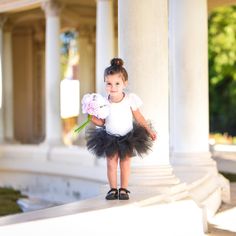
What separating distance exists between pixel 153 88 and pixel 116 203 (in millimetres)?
4191

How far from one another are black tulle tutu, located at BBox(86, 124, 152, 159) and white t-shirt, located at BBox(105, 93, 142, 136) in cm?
14

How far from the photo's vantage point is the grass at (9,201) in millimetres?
33000

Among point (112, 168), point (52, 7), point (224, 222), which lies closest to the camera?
point (112, 168)

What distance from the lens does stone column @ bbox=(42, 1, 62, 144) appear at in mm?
43406

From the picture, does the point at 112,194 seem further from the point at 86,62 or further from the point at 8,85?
the point at 86,62

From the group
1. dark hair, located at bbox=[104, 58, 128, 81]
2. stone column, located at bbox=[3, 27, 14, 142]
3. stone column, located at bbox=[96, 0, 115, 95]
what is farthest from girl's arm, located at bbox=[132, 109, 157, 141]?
stone column, located at bbox=[3, 27, 14, 142]

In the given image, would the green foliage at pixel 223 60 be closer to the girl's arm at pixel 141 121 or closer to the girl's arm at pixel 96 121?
the girl's arm at pixel 141 121

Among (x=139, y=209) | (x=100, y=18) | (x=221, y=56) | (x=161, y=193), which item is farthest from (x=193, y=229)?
(x=221, y=56)

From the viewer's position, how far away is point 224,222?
20703 millimetres

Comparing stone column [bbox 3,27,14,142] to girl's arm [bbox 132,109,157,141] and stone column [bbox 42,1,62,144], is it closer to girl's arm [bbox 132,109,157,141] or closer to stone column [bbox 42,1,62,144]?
stone column [bbox 42,1,62,144]

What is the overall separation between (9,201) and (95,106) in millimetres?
23101

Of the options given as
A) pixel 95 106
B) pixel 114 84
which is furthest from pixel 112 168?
pixel 114 84

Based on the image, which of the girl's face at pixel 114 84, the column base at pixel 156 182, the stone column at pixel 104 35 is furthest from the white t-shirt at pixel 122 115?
the stone column at pixel 104 35

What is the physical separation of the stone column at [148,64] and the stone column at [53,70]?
25787mm
